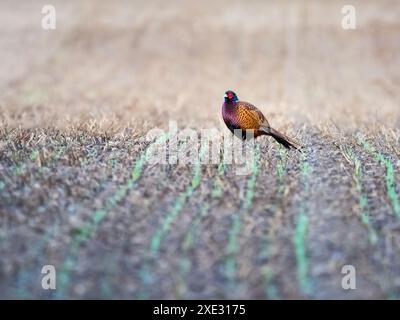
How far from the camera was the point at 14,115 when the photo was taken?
1023 centimetres

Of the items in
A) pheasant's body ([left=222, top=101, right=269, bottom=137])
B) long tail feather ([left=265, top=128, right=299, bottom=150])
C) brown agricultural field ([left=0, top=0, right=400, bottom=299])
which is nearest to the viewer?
brown agricultural field ([left=0, top=0, right=400, bottom=299])

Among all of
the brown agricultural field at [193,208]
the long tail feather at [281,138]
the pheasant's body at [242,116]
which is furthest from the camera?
the long tail feather at [281,138]

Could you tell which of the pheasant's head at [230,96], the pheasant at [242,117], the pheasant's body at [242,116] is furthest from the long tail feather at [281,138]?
the pheasant's head at [230,96]

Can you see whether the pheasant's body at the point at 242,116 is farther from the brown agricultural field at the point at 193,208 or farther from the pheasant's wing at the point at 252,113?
the brown agricultural field at the point at 193,208

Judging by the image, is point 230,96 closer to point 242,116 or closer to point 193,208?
A: point 242,116

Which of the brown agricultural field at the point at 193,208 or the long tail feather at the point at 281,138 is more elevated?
the long tail feather at the point at 281,138

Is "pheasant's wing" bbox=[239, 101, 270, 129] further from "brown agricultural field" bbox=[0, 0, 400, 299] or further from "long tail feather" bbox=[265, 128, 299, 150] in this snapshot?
"brown agricultural field" bbox=[0, 0, 400, 299]

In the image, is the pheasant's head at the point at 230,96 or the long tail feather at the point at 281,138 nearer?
the pheasant's head at the point at 230,96

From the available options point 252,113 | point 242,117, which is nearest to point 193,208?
point 242,117

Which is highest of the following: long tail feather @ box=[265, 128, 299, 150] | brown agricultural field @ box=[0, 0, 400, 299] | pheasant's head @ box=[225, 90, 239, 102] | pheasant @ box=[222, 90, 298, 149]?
pheasant's head @ box=[225, 90, 239, 102]

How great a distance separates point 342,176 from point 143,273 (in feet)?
9.07

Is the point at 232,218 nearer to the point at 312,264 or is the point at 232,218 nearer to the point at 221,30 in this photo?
the point at 312,264

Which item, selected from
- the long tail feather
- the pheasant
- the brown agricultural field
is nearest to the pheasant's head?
the pheasant

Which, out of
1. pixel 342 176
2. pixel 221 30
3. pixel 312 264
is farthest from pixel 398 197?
pixel 221 30
